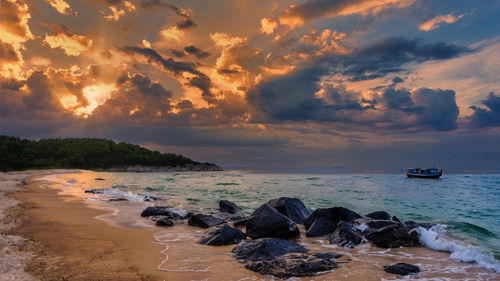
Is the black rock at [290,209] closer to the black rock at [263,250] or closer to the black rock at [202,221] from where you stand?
the black rock at [202,221]

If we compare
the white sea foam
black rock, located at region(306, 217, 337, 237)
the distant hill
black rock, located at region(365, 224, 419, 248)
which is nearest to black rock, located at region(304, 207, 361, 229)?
black rock, located at region(306, 217, 337, 237)

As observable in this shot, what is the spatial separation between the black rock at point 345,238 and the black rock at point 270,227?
4.61 feet

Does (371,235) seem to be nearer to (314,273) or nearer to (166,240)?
(314,273)

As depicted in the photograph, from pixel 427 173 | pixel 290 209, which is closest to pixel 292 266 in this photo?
pixel 290 209

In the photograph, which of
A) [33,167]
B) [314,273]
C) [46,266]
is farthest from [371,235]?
[33,167]

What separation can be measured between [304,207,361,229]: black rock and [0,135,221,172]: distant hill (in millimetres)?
99719

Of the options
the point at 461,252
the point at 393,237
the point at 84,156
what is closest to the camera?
the point at 461,252

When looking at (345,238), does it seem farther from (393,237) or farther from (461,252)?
(461,252)

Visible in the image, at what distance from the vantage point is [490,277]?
6.41m

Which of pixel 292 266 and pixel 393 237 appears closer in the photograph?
pixel 292 266

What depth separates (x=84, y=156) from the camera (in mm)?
135750

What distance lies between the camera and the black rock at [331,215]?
11750 mm

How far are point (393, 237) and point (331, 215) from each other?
3088mm

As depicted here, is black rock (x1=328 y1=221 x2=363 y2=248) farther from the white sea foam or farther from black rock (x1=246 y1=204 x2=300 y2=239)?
the white sea foam
